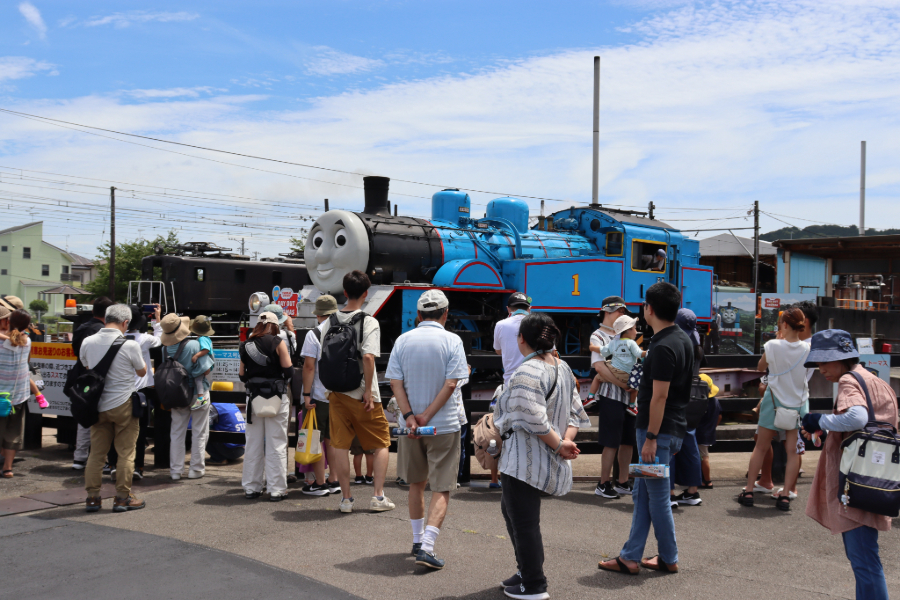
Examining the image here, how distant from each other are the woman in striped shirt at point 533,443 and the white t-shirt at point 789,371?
8.96 feet

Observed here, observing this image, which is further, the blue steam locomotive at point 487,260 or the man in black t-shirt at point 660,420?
the blue steam locomotive at point 487,260

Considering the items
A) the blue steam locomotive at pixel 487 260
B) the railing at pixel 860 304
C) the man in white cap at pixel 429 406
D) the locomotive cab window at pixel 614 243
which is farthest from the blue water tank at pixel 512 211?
the railing at pixel 860 304

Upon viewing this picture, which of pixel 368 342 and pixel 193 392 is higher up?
pixel 368 342

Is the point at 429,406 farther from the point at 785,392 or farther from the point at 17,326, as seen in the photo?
the point at 17,326

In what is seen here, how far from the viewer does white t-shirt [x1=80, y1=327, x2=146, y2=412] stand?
5.29 meters

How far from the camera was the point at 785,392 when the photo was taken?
5559 millimetres

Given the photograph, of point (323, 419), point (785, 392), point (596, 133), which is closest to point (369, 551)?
point (323, 419)

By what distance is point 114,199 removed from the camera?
113 ft

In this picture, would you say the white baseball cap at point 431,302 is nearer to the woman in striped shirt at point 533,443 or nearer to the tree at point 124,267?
the woman in striped shirt at point 533,443

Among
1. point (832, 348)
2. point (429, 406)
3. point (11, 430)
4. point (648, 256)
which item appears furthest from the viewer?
point (648, 256)

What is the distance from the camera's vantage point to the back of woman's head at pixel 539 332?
359 centimetres

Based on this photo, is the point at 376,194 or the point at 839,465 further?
the point at 376,194

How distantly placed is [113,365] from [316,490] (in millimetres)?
1926

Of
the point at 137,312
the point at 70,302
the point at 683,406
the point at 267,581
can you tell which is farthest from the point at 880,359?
the point at 70,302
